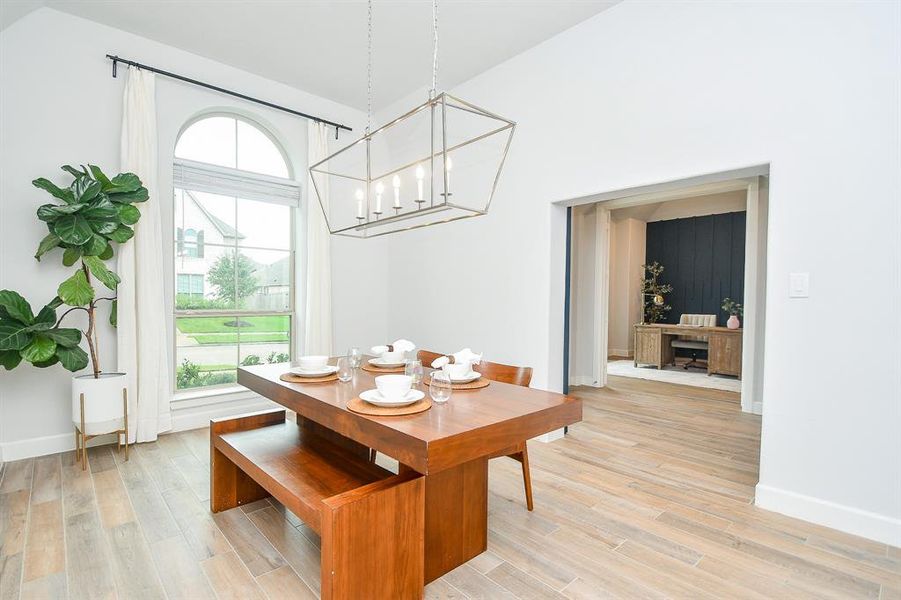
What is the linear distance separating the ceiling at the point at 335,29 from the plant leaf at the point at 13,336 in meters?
1.96

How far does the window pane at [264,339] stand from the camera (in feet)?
14.1

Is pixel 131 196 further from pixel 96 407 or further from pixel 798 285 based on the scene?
pixel 798 285

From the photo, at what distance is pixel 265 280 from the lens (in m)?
4.44

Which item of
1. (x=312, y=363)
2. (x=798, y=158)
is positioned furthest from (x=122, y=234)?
(x=798, y=158)

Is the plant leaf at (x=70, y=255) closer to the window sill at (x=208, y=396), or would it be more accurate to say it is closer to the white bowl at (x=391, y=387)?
the window sill at (x=208, y=396)

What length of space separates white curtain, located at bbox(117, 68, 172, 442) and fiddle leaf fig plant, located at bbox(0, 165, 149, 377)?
196 mm

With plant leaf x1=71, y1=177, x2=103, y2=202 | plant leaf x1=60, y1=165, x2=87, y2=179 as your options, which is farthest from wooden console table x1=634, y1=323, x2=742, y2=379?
plant leaf x1=60, y1=165, x2=87, y2=179

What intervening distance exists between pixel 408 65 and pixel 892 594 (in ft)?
14.9

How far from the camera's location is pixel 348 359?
2.36m

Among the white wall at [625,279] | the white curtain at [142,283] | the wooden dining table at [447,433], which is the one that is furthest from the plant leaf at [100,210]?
the white wall at [625,279]

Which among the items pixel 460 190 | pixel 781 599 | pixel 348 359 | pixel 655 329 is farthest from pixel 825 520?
pixel 655 329

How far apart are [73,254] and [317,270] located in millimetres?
1892

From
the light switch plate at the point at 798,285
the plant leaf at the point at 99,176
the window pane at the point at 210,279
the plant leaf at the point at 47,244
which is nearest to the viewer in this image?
the light switch plate at the point at 798,285

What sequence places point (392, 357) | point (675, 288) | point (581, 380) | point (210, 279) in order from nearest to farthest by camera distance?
1. point (392, 357)
2. point (210, 279)
3. point (581, 380)
4. point (675, 288)
